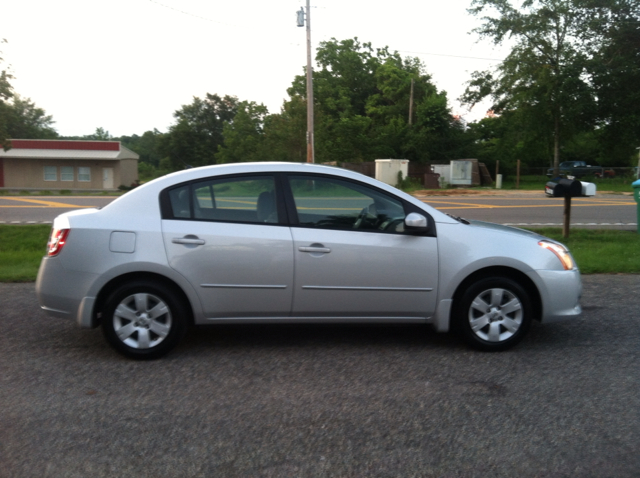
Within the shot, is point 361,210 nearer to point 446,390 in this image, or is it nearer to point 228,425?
point 446,390

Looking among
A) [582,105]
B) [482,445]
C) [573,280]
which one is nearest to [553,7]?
[582,105]

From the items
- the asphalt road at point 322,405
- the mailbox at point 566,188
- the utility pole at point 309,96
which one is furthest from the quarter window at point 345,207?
the utility pole at point 309,96

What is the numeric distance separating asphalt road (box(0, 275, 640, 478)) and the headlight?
72cm

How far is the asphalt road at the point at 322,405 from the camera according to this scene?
365 cm

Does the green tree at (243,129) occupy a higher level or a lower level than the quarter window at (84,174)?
higher

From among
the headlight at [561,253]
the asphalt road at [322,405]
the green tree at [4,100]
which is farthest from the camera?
the green tree at [4,100]

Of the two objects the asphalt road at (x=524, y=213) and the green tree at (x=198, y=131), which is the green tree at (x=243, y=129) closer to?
the green tree at (x=198, y=131)

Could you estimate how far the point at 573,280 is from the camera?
575 cm

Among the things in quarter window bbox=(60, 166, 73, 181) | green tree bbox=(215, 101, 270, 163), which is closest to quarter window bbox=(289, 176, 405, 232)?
green tree bbox=(215, 101, 270, 163)

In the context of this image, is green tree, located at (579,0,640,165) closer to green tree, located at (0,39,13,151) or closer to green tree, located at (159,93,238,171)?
green tree, located at (0,39,13,151)

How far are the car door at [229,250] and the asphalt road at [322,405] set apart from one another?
1.61ft

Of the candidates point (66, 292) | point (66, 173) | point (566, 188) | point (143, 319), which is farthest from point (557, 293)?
point (66, 173)

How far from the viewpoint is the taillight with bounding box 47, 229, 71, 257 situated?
5402 mm

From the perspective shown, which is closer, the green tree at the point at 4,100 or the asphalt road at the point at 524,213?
the green tree at the point at 4,100
